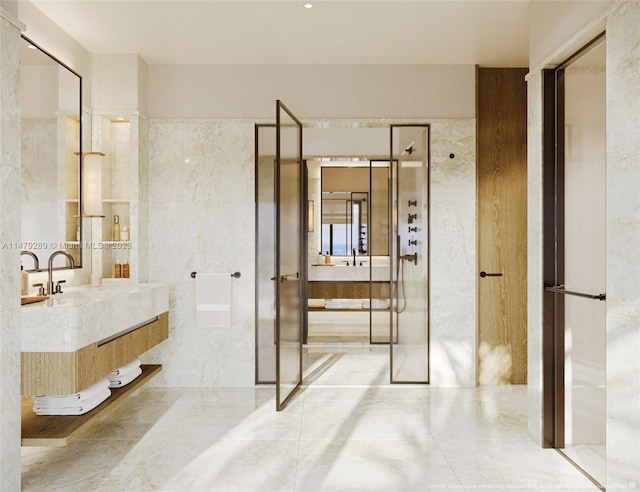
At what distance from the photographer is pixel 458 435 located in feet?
9.97

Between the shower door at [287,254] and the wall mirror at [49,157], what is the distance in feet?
4.58

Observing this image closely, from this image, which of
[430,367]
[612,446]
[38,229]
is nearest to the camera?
[612,446]

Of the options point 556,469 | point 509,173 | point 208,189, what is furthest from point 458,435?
point 208,189

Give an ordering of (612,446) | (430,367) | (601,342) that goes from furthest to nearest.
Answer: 1. (430,367)
2. (601,342)
3. (612,446)

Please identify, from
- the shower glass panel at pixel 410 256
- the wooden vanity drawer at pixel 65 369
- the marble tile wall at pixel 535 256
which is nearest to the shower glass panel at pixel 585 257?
the marble tile wall at pixel 535 256

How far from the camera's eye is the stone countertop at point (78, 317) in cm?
237

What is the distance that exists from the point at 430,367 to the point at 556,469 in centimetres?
153

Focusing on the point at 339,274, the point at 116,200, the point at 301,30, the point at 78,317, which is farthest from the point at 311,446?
the point at 339,274

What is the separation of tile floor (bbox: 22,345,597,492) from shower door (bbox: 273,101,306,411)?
0.24 m

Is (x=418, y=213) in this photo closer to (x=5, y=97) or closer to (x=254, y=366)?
(x=254, y=366)

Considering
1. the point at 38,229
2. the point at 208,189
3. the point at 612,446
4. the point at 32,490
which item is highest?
the point at 208,189

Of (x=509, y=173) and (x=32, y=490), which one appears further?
(x=509, y=173)

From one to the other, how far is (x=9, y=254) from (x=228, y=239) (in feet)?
6.39

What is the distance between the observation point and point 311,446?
2873 mm
